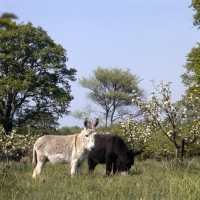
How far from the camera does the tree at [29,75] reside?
3881 centimetres

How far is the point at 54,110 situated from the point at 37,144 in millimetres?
28508

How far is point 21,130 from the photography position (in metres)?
38.4

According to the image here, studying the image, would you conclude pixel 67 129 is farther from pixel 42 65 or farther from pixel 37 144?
pixel 37 144

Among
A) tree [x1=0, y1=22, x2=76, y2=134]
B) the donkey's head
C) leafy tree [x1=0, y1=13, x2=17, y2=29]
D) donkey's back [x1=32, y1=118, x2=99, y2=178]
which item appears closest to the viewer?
leafy tree [x1=0, y1=13, x2=17, y2=29]

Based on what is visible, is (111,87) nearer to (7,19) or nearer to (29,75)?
(29,75)

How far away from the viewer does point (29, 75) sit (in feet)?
125

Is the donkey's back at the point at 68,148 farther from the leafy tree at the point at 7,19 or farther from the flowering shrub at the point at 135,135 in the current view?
the flowering shrub at the point at 135,135

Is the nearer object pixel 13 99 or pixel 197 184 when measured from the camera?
pixel 197 184

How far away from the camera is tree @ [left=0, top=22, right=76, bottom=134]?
38.8 m

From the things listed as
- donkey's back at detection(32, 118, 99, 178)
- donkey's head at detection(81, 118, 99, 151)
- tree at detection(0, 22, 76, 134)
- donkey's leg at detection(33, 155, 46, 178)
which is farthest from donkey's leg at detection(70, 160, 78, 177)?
tree at detection(0, 22, 76, 134)

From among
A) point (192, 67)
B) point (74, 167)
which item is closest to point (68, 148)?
point (74, 167)

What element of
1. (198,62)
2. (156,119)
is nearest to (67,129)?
(198,62)

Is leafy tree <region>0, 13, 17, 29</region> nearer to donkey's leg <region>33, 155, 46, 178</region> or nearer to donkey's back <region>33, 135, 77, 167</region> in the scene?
donkey's back <region>33, 135, 77, 167</region>

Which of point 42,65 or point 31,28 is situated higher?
point 31,28
